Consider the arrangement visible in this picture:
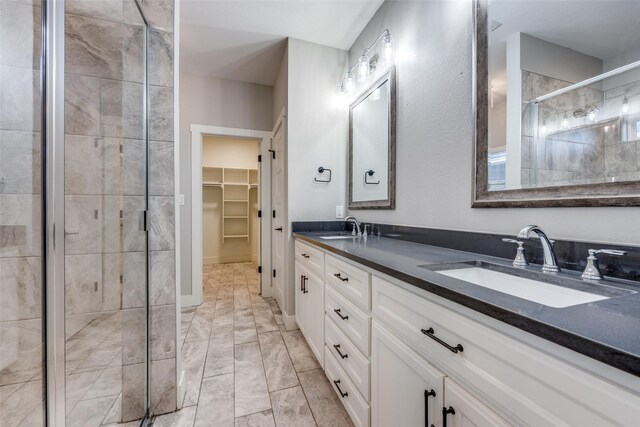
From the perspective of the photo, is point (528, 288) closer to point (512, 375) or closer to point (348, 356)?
point (512, 375)

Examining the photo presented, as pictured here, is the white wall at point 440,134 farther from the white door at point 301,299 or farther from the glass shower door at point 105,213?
the glass shower door at point 105,213

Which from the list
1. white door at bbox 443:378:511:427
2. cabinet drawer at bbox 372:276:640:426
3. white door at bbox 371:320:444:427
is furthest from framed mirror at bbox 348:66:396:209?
white door at bbox 443:378:511:427

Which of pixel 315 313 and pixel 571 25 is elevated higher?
pixel 571 25

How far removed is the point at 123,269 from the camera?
4.31 feet

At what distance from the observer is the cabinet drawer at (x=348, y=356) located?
A: 113 centimetres

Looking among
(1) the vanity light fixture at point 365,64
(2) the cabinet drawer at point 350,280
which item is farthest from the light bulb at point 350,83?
(2) the cabinet drawer at point 350,280

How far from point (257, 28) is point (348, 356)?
2.66m

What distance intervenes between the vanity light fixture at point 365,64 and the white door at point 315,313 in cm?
167

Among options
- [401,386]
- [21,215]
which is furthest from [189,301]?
[401,386]

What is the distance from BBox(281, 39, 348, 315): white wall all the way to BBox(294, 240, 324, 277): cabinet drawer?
28cm

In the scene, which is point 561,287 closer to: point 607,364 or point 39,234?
point 607,364

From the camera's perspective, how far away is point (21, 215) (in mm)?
915

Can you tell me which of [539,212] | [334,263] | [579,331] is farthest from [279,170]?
[579,331]

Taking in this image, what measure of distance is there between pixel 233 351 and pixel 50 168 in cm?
171
